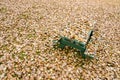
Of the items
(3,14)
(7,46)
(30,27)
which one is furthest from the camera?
(3,14)

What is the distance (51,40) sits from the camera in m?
11.1

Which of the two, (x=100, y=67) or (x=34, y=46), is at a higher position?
(x=34, y=46)

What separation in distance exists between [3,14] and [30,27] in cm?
316

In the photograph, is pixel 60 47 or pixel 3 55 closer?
pixel 3 55

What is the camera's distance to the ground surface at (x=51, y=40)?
8.43m

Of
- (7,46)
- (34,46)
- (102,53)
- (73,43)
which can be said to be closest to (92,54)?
(102,53)

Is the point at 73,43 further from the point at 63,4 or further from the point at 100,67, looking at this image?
the point at 63,4

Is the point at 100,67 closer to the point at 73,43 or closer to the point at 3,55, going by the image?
the point at 73,43

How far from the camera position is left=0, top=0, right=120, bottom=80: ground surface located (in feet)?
27.7

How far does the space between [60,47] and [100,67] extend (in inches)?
97.8

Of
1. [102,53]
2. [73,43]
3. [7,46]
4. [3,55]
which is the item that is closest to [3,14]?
[7,46]

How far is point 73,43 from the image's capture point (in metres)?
9.57

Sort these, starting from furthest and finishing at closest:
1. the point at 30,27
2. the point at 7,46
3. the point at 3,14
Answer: the point at 3,14
the point at 30,27
the point at 7,46

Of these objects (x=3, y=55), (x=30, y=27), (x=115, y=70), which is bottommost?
(x=115, y=70)
